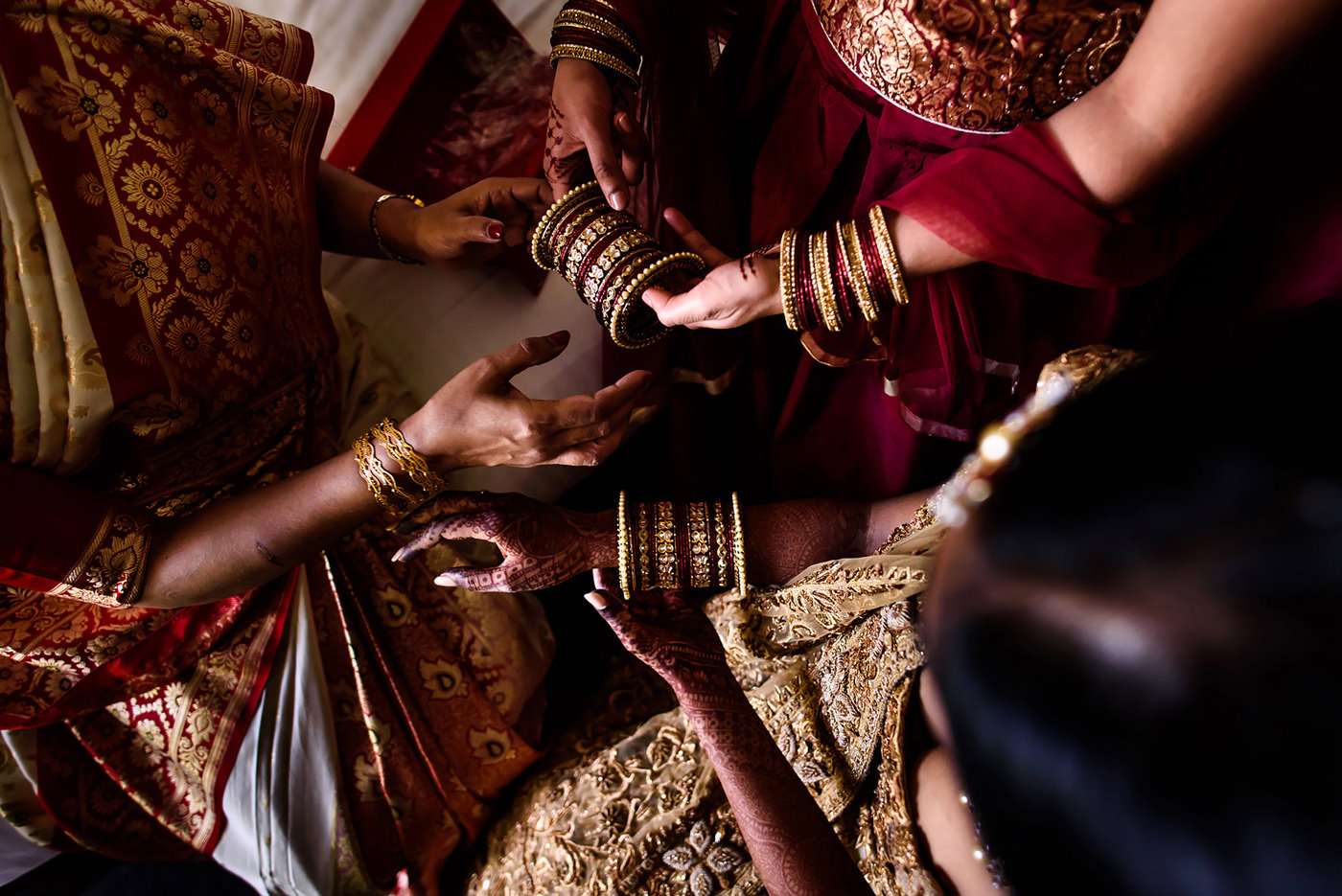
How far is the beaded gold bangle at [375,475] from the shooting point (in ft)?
2.48

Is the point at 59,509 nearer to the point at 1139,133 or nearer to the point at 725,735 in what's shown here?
the point at 725,735

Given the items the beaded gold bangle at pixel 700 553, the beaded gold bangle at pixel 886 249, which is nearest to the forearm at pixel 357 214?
the beaded gold bangle at pixel 700 553

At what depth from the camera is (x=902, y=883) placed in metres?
0.55

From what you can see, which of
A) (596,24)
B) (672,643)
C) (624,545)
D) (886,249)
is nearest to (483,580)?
(624,545)

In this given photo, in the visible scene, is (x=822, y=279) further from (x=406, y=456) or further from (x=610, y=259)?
(x=406, y=456)

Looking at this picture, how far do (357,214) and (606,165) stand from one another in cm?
49

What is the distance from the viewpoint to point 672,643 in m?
0.73

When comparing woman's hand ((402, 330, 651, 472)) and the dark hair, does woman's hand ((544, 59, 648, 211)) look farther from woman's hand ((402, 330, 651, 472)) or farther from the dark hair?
the dark hair

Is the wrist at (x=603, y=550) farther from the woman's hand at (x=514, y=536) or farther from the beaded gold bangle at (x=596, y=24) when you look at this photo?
the beaded gold bangle at (x=596, y=24)

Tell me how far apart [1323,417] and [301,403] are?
1033 millimetres

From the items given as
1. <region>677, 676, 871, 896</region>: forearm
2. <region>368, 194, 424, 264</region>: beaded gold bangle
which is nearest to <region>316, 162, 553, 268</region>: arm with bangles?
<region>368, 194, 424, 264</region>: beaded gold bangle

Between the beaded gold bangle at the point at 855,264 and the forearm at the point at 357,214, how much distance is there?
0.68 m

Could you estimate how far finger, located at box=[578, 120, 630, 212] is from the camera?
2.60 feet

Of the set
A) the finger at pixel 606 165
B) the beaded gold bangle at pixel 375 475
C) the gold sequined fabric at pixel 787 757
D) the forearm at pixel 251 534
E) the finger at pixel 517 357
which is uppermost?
the finger at pixel 606 165
